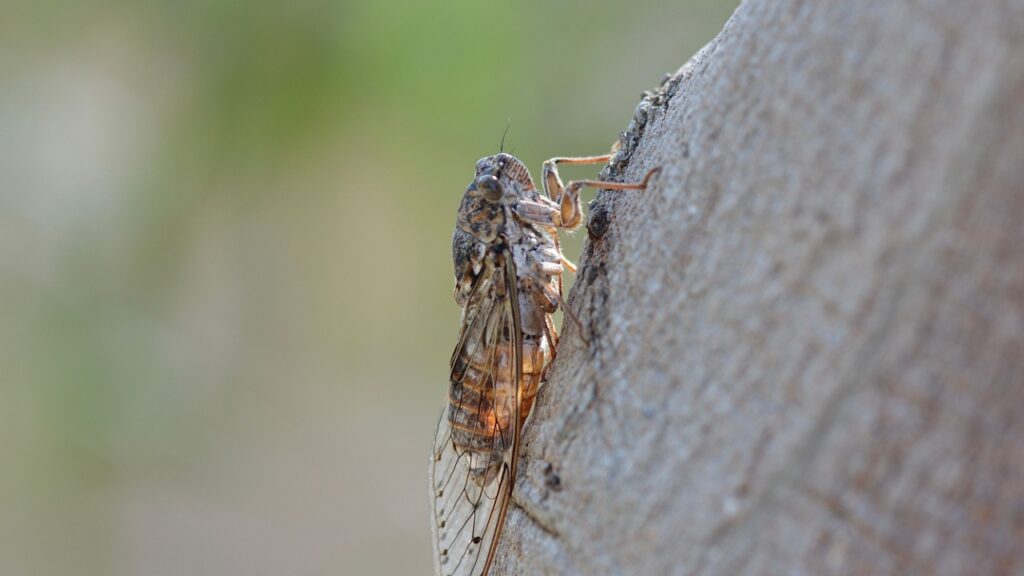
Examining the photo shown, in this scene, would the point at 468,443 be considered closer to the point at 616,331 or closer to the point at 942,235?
the point at 616,331

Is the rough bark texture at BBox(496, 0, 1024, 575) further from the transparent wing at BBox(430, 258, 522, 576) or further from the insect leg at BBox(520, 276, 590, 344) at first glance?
the insect leg at BBox(520, 276, 590, 344)

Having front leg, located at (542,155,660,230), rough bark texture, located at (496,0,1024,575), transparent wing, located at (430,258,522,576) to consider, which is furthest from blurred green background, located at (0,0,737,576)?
rough bark texture, located at (496,0,1024,575)

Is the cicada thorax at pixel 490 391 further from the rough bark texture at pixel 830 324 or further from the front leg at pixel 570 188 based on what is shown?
the rough bark texture at pixel 830 324

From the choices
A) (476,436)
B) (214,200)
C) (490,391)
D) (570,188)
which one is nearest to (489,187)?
(570,188)

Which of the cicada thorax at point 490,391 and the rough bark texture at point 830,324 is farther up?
the cicada thorax at point 490,391

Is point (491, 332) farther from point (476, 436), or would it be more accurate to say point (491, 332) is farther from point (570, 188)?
point (570, 188)

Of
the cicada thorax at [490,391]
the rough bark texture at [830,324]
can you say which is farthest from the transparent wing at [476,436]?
the rough bark texture at [830,324]
